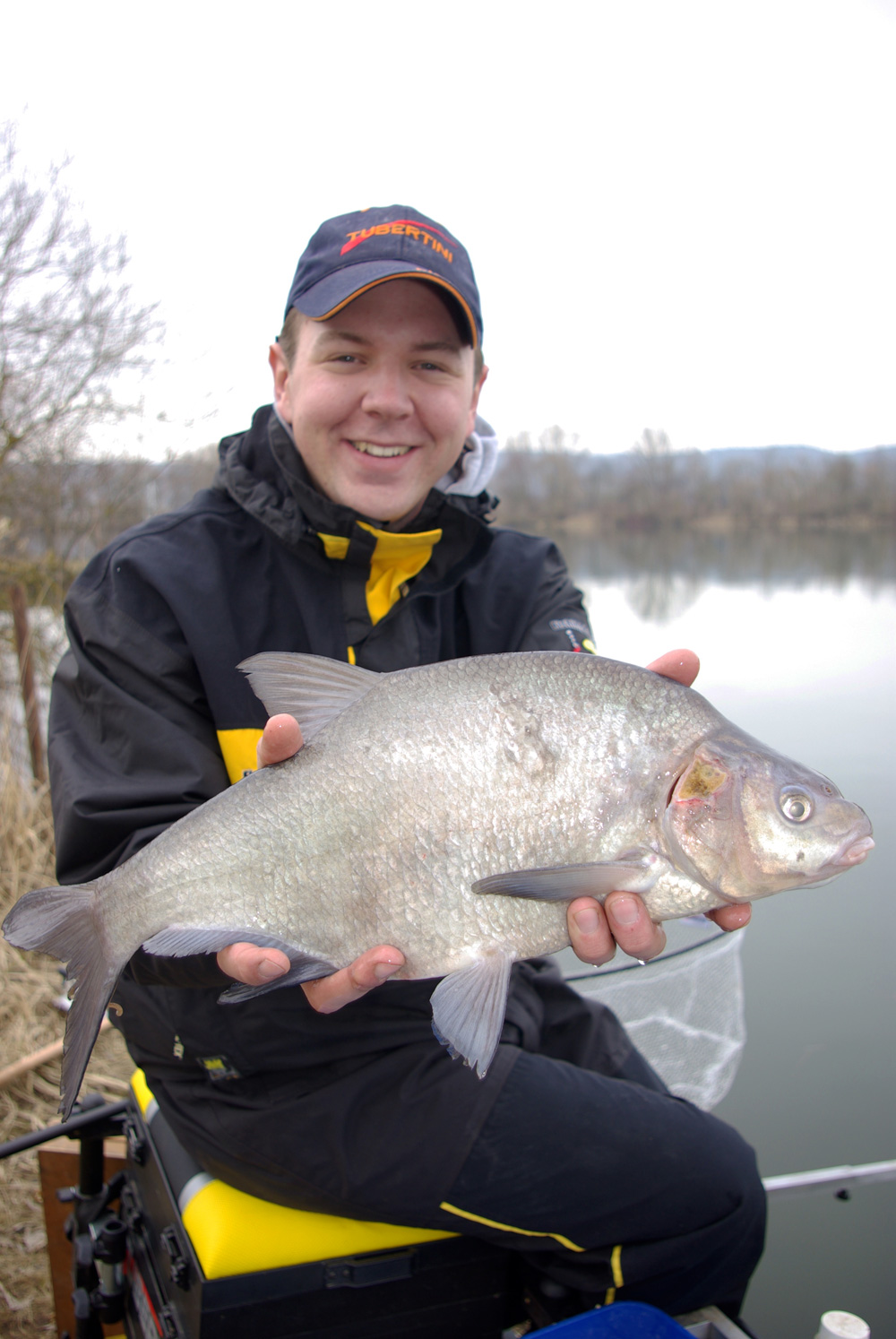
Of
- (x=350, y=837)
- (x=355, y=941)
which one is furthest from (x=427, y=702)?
(x=355, y=941)

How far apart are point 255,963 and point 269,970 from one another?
3 centimetres

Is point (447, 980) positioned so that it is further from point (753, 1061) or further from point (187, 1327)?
point (753, 1061)

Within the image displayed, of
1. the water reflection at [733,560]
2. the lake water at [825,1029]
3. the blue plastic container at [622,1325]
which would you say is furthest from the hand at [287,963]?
the water reflection at [733,560]

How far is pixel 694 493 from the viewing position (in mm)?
47156

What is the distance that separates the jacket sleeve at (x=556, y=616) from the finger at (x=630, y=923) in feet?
2.60

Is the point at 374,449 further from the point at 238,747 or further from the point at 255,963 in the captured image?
the point at 255,963

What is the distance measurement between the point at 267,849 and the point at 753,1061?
139 inches

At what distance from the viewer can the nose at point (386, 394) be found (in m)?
1.94

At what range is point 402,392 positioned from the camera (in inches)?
77.6

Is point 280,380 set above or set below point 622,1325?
above

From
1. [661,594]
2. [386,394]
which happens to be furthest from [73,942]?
[661,594]

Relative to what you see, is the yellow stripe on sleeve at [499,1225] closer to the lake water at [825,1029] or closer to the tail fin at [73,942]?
the tail fin at [73,942]

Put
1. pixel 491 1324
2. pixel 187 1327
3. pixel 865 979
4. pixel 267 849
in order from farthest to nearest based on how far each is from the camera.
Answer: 1. pixel 865 979
2. pixel 491 1324
3. pixel 187 1327
4. pixel 267 849

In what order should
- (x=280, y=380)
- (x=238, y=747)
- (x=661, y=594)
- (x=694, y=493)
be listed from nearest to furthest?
1. (x=238, y=747)
2. (x=280, y=380)
3. (x=661, y=594)
4. (x=694, y=493)
